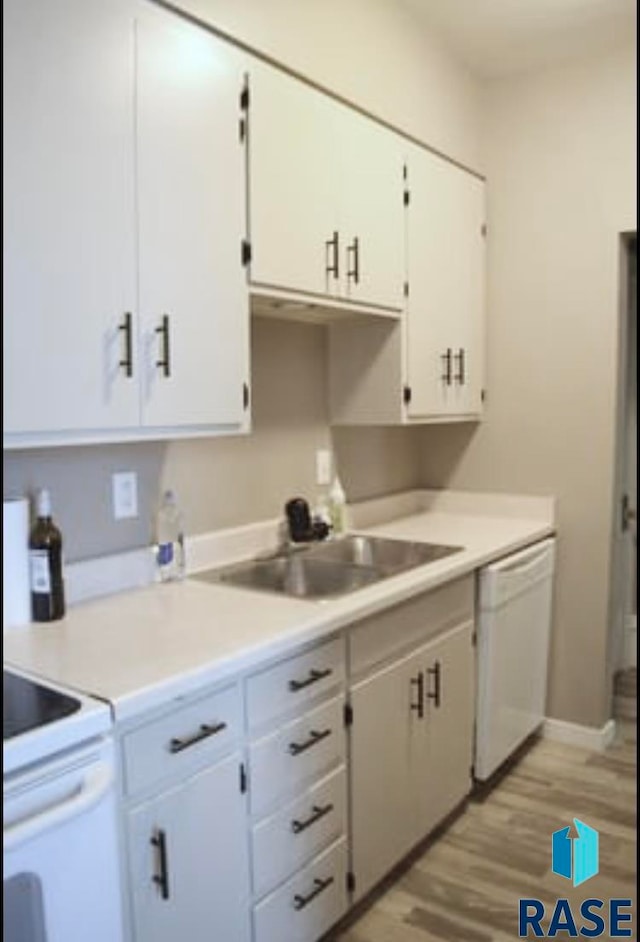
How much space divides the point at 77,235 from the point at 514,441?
209 centimetres

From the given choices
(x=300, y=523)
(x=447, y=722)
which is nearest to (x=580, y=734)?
(x=447, y=722)

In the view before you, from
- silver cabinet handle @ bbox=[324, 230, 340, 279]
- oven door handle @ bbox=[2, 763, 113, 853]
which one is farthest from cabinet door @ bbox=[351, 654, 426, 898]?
silver cabinet handle @ bbox=[324, 230, 340, 279]

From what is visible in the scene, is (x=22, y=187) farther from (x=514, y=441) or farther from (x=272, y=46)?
(x=514, y=441)

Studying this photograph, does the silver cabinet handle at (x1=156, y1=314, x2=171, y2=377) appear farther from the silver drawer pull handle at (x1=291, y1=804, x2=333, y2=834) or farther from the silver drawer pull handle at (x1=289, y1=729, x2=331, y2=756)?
the silver drawer pull handle at (x1=291, y1=804, x2=333, y2=834)

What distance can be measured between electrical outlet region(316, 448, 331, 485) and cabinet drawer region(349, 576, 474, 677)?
0.68 meters

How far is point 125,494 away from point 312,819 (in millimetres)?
954

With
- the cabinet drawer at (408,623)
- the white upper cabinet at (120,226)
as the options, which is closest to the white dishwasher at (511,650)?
the cabinet drawer at (408,623)

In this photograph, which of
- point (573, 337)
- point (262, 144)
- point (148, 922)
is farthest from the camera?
point (573, 337)

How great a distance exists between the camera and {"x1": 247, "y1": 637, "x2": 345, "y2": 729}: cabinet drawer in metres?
1.56

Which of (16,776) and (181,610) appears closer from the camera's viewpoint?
(16,776)

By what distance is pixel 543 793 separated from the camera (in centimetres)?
262

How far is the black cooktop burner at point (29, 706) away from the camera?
1.16 m

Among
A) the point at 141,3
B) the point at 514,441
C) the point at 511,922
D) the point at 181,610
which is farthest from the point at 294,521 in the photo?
the point at 141,3

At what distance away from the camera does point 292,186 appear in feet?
6.55
